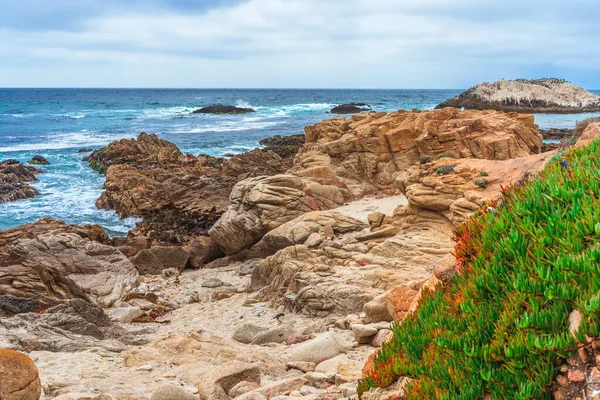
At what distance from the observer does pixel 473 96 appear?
101 m

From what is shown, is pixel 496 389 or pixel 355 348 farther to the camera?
pixel 355 348

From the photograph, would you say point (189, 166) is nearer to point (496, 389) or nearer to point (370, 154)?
point (370, 154)

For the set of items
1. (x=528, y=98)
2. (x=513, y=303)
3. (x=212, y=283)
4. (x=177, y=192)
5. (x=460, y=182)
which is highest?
(x=528, y=98)

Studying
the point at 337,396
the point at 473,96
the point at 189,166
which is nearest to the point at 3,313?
the point at 337,396

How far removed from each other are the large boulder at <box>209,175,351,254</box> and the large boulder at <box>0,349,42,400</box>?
13451 millimetres

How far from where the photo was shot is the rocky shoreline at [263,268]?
8.18 metres

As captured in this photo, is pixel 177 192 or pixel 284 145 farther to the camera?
pixel 284 145

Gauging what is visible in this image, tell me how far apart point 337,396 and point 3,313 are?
9.06 meters

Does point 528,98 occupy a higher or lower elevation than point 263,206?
higher

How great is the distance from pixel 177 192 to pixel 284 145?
21.2m

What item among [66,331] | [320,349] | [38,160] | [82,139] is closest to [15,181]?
[38,160]

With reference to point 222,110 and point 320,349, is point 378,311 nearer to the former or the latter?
point 320,349

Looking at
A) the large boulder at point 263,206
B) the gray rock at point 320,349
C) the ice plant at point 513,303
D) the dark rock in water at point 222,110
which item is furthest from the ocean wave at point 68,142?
the ice plant at point 513,303

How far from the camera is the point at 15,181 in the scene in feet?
117
